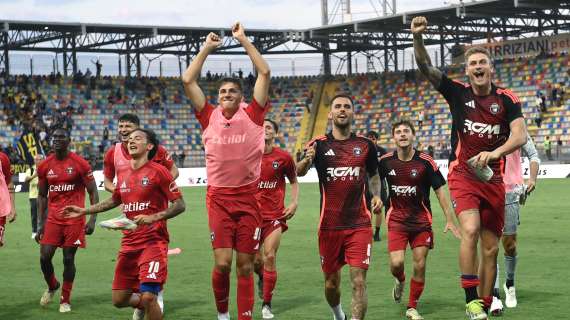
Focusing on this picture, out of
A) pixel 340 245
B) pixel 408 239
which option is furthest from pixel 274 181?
pixel 340 245

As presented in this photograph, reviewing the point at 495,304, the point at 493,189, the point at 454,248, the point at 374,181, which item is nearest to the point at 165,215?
the point at 374,181

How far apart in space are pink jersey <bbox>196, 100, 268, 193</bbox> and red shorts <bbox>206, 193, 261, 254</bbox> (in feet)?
0.32

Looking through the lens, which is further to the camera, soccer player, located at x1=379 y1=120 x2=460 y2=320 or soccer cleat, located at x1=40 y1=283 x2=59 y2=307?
soccer cleat, located at x1=40 y1=283 x2=59 y2=307

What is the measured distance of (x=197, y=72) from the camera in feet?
30.2

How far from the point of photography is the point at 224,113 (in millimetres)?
9328

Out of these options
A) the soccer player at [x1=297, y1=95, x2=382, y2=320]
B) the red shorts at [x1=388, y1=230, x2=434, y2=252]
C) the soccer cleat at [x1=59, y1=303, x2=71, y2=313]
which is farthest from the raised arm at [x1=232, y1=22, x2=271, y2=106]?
the soccer cleat at [x1=59, y1=303, x2=71, y2=313]

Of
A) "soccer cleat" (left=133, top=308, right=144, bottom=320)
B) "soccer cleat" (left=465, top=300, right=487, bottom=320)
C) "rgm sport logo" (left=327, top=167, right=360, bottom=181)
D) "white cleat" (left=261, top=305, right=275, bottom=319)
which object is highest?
"rgm sport logo" (left=327, top=167, right=360, bottom=181)

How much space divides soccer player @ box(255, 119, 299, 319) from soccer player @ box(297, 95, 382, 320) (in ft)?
5.04

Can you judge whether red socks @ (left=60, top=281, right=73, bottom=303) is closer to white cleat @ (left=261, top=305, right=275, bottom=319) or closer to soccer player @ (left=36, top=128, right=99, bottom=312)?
soccer player @ (left=36, top=128, right=99, bottom=312)

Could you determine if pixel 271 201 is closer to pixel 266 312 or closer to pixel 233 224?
pixel 266 312

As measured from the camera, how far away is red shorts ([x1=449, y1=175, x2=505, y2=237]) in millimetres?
8883

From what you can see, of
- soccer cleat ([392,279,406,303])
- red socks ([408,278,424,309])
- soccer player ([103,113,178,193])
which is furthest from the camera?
soccer cleat ([392,279,406,303])

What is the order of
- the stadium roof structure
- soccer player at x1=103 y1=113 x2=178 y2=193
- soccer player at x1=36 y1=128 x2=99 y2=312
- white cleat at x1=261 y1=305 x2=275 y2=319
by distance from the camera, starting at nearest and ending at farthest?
1. soccer player at x1=103 y1=113 x2=178 y2=193
2. white cleat at x1=261 y1=305 x2=275 y2=319
3. soccer player at x1=36 y1=128 x2=99 y2=312
4. the stadium roof structure

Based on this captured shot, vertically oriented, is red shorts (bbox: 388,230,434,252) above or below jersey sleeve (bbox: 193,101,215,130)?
below
